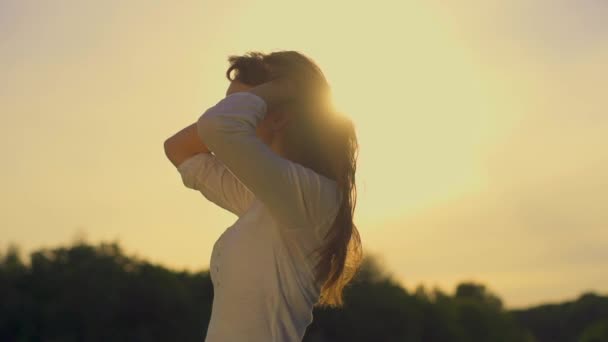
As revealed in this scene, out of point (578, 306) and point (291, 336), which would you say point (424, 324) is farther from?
point (291, 336)

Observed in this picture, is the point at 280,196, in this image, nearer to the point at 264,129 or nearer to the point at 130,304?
the point at 264,129

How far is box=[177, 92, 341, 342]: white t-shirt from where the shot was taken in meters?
2.78

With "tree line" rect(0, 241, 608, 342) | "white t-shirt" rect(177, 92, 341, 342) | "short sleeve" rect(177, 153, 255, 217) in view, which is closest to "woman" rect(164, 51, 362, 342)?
"white t-shirt" rect(177, 92, 341, 342)

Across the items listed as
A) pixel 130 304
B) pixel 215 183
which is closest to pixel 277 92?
pixel 215 183

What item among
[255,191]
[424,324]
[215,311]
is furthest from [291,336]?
[424,324]

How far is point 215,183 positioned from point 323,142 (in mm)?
523

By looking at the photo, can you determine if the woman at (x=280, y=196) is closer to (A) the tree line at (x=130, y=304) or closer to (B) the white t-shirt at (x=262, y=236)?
(B) the white t-shirt at (x=262, y=236)

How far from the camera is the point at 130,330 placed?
27.6 metres

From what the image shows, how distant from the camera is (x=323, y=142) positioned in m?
2.96

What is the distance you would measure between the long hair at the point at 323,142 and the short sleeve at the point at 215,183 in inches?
14.9

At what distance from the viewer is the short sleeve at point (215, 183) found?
3318mm

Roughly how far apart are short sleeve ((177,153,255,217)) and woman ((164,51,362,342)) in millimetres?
350

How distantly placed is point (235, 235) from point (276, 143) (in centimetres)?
28

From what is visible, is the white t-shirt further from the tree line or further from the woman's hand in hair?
the tree line
